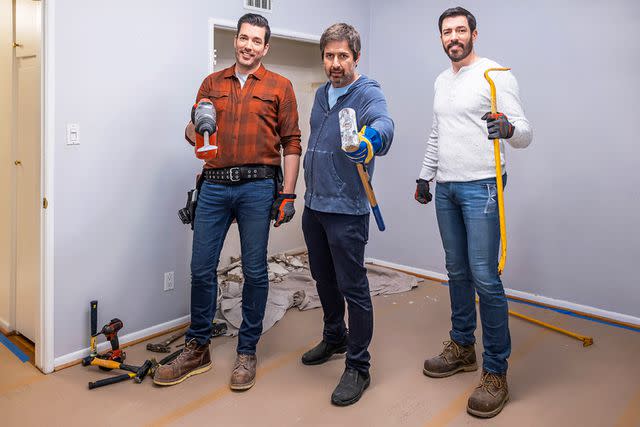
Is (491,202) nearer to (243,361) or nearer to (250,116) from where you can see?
(250,116)

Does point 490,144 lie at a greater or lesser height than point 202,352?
greater

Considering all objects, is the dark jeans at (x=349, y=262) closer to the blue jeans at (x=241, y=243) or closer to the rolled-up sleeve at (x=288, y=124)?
the blue jeans at (x=241, y=243)

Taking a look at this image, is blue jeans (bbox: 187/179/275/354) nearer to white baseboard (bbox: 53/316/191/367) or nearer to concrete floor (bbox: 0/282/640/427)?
concrete floor (bbox: 0/282/640/427)

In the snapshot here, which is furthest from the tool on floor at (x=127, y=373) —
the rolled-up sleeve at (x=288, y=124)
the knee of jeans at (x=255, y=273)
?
the rolled-up sleeve at (x=288, y=124)

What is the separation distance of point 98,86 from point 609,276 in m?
3.15

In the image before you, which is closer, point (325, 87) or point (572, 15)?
point (325, 87)

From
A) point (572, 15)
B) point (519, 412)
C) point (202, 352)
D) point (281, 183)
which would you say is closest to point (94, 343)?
point (202, 352)

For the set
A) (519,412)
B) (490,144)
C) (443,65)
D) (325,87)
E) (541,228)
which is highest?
(443,65)

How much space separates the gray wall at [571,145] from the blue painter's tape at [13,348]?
9.94ft

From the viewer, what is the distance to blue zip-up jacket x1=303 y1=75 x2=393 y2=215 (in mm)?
2156

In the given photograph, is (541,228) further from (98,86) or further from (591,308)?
(98,86)

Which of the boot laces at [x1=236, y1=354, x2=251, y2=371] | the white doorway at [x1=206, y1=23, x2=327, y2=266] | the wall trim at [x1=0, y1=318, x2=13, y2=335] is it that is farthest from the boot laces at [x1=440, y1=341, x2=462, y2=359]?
the wall trim at [x1=0, y1=318, x2=13, y2=335]

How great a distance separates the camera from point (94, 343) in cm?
Result: 267

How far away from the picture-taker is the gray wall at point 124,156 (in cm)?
261
